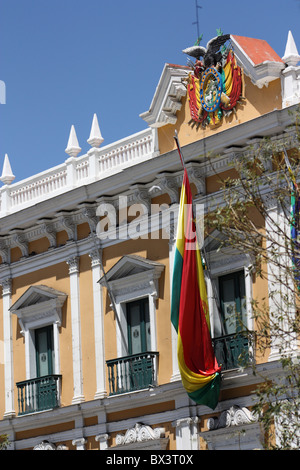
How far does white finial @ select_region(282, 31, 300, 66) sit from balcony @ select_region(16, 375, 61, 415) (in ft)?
25.6

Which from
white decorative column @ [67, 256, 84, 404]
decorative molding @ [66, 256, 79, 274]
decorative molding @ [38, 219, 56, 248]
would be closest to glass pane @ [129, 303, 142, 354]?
white decorative column @ [67, 256, 84, 404]

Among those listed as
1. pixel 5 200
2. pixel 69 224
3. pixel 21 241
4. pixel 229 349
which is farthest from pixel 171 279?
pixel 5 200

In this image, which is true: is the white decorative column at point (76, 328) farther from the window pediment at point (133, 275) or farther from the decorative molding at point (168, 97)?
the decorative molding at point (168, 97)

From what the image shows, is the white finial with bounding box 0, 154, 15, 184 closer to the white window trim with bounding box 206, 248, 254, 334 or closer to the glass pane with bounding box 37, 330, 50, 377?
the glass pane with bounding box 37, 330, 50, 377

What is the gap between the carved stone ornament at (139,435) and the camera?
24734 millimetres

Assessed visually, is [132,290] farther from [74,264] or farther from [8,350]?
[8,350]

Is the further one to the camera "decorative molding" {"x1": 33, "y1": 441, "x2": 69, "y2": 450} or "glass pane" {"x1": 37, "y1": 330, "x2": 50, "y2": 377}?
"glass pane" {"x1": 37, "y1": 330, "x2": 50, "y2": 377}

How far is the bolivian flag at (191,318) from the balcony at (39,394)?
4.14 metres

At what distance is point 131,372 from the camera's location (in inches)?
1000

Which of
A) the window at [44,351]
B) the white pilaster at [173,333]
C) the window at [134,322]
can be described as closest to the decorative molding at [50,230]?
the window at [44,351]

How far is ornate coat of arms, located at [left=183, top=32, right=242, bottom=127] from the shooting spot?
23922 mm

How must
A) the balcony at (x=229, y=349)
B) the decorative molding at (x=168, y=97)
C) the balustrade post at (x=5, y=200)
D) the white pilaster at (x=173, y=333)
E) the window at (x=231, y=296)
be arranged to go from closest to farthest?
the balcony at (x=229, y=349), the window at (x=231, y=296), the white pilaster at (x=173, y=333), the decorative molding at (x=168, y=97), the balustrade post at (x=5, y=200)

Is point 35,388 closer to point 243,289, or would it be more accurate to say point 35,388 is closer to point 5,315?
point 5,315

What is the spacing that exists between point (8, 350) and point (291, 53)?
9.03 meters
